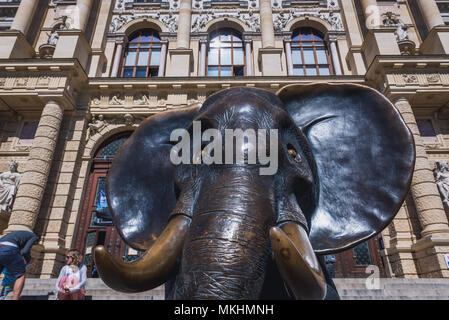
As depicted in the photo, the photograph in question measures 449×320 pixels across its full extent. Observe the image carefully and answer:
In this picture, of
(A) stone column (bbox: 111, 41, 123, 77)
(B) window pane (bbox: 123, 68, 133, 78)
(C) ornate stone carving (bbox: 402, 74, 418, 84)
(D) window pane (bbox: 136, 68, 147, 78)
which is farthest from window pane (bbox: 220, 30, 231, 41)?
(C) ornate stone carving (bbox: 402, 74, 418, 84)

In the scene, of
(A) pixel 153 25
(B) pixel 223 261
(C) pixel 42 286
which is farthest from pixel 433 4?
(C) pixel 42 286

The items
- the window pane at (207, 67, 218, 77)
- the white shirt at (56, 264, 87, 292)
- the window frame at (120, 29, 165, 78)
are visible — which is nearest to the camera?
the white shirt at (56, 264, 87, 292)

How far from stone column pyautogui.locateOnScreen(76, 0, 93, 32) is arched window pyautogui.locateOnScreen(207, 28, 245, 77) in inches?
226

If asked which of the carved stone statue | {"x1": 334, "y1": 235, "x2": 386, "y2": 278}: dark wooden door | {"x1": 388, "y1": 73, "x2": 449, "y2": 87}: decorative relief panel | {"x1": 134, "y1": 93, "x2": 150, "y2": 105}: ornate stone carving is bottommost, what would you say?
{"x1": 334, "y1": 235, "x2": 386, "y2": 278}: dark wooden door

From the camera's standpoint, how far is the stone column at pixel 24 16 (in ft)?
42.4

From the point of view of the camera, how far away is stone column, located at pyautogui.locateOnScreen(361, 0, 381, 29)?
41.9 ft

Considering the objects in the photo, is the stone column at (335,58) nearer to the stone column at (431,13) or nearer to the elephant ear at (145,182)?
the stone column at (431,13)

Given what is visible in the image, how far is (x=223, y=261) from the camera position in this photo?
1037 millimetres

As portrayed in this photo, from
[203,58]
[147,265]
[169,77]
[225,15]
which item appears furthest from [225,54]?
[147,265]

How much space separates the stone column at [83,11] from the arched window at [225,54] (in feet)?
18.9

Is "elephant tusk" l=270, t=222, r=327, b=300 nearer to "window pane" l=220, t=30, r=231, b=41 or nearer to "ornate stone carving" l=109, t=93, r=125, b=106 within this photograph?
"ornate stone carving" l=109, t=93, r=125, b=106

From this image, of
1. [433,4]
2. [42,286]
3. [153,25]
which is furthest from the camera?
[153,25]
